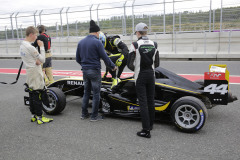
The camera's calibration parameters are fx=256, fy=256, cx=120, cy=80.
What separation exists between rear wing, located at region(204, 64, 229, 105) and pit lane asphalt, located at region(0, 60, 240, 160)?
20.8 inches

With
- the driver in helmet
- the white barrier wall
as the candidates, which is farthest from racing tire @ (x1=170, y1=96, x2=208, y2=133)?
the white barrier wall

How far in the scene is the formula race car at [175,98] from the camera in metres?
4.02

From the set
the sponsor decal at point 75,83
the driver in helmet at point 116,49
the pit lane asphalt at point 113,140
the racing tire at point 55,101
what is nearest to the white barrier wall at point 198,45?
the driver in helmet at point 116,49

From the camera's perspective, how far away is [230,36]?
13.4 meters

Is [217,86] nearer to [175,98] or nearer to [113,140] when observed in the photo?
[175,98]

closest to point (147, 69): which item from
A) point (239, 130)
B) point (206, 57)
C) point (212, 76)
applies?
point (212, 76)

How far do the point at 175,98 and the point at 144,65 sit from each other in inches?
33.5

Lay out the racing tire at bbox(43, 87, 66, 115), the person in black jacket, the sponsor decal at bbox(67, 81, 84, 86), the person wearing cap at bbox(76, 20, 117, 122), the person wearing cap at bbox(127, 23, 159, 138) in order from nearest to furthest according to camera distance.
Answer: the person wearing cap at bbox(127, 23, 159, 138)
the person wearing cap at bbox(76, 20, 117, 122)
the racing tire at bbox(43, 87, 66, 115)
the sponsor decal at bbox(67, 81, 84, 86)
the person in black jacket

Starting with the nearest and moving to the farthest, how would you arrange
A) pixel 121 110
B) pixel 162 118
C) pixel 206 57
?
pixel 162 118 → pixel 121 110 → pixel 206 57

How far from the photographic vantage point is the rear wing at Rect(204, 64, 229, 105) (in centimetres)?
401

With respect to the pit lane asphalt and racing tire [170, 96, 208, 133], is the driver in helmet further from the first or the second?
racing tire [170, 96, 208, 133]

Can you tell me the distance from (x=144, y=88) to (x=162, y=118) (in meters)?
0.77

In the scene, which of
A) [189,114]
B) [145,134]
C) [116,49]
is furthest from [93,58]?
[189,114]

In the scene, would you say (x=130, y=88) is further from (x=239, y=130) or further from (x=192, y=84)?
(x=239, y=130)
